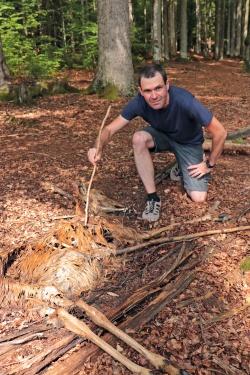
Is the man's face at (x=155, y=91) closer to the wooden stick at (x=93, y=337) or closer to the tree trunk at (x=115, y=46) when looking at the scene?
the wooden stick at (x=93, y=337)

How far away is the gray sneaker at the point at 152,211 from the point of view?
14.3 feet

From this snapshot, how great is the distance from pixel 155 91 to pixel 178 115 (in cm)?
43

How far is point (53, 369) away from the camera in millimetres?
2586

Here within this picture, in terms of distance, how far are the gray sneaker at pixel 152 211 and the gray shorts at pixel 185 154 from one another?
1.48 ft

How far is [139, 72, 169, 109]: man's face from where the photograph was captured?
3.91 meters

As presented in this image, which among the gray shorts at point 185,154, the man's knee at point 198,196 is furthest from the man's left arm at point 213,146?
the man's knee at point 198,196

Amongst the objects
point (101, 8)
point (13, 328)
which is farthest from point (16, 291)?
point (101, 8)

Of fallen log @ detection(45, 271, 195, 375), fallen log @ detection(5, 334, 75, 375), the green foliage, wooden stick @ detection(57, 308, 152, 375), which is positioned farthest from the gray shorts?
the green foliage

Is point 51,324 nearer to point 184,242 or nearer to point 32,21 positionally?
point 184,242

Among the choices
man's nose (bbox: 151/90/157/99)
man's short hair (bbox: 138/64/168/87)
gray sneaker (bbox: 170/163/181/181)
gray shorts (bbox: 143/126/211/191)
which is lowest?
gray sneaker (bbox: 170/163/181/181)

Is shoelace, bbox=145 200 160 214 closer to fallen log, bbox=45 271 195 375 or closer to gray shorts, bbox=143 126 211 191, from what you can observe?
gray shorts, bbox=143 126 211 191

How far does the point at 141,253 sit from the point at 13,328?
1293 mm

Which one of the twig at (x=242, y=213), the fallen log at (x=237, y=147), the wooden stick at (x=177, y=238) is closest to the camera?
the wooden stick at (x=177, y=238)

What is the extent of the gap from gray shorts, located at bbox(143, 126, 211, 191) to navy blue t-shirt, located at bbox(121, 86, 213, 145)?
77 mm
